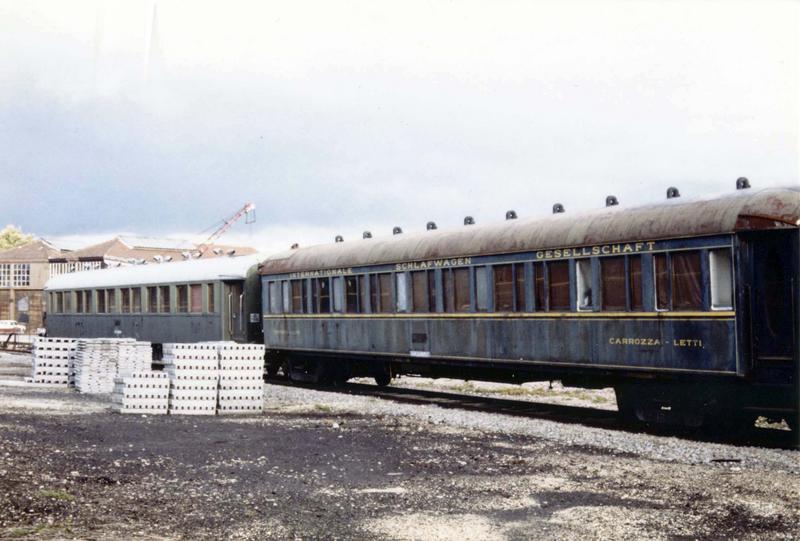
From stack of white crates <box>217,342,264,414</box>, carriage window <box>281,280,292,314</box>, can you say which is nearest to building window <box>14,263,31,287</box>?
carriage window <box>281,280,292,314</box>

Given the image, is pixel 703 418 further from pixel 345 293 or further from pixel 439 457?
pixel 345 293

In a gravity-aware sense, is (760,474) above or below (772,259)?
below

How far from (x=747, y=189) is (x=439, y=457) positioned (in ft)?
18.4

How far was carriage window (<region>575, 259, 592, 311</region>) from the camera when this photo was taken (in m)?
14.8

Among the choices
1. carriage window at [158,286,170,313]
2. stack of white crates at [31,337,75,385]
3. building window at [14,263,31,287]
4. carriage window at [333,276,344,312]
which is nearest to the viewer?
carriage window at [333,276,344,312]

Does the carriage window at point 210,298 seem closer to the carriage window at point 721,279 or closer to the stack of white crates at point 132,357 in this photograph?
the stack of white crates at point 132,357

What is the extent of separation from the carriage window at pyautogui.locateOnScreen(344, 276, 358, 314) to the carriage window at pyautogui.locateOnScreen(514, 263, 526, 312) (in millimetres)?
5320

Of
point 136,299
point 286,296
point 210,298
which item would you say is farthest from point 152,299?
point 286,296

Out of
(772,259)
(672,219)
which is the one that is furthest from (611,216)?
(772,259)

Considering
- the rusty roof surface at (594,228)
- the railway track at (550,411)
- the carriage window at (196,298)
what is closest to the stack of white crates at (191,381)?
the railway track at (550,411)

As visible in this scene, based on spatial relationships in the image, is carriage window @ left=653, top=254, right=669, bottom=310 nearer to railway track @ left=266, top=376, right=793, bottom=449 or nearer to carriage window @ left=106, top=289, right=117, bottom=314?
railway track @ left=266, top=376, right=793, bottom=449

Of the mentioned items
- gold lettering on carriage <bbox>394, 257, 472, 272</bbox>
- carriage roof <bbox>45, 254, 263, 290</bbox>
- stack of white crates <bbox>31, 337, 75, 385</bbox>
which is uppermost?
carriage roof <bbox>45, 254, 263, 290</bbox>

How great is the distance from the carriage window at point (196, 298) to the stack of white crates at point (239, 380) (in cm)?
1008

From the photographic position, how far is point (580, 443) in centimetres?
1251
